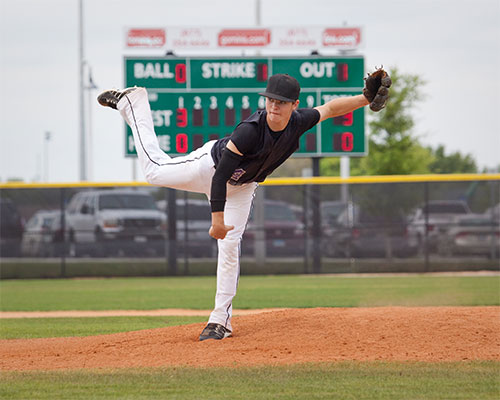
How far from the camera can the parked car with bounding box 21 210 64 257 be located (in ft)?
55.1

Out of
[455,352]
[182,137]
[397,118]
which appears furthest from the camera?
[397,118]

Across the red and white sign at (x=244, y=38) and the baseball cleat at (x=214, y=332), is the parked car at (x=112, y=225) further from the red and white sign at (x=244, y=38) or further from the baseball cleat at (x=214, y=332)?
the baseball cleat at (x=214, y=332)

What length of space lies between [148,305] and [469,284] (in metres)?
6.01

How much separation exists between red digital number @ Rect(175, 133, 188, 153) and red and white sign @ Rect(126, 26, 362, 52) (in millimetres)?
2121

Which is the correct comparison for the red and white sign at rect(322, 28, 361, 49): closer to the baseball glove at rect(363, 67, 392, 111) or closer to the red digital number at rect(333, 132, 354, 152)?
the red digital number at rect(333, 132, 354, 152)

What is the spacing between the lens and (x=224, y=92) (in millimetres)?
16078

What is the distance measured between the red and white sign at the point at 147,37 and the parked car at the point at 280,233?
4361mm

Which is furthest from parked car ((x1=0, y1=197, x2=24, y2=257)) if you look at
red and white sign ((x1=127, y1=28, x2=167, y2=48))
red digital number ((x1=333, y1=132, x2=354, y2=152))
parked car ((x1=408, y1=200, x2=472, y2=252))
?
parked car ((x1=408, y1=200, x2=472, y2=252))

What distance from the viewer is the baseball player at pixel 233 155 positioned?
5.47m

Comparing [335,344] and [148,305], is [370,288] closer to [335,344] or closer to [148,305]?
[148,305]

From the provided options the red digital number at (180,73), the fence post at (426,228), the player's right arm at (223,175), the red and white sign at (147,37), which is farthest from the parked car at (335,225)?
the player's right arm at (223,175)

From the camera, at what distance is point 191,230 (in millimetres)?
16828

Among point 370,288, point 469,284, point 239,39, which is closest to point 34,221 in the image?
point 239,39

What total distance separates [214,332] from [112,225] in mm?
11206
